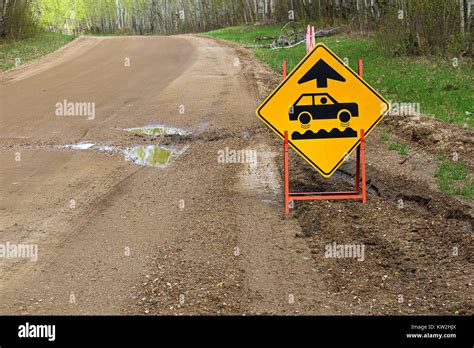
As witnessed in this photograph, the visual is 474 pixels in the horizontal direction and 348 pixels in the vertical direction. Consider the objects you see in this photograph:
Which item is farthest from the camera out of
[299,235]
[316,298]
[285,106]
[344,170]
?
[344,170]

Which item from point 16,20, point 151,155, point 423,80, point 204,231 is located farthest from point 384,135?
point 16,20

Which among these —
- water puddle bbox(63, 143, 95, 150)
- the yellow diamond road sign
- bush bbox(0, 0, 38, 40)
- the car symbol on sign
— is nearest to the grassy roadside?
the yellow diamond road sign

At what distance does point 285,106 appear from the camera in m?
7.36

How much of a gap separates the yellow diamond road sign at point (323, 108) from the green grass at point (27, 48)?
1829cm

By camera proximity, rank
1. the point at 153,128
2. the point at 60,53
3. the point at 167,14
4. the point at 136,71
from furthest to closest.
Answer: the point at 167,14 → the point at 60,53 → the point at 136,71 → the point at 153,128

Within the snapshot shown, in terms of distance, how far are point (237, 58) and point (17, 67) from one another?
8743mm

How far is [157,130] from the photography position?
39.7 ft

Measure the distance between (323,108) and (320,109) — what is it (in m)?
0.04

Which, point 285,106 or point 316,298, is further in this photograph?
point 285,106

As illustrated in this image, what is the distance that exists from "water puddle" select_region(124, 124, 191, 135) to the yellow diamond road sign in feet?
15.1

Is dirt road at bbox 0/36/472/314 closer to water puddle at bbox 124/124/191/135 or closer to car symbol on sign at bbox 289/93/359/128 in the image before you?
water puddle at bbox 124/124/191/135

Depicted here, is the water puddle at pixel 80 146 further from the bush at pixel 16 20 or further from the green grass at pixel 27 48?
the bush at pixel 16 20

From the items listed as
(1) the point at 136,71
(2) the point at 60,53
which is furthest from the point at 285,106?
(2) the point at 60,53
